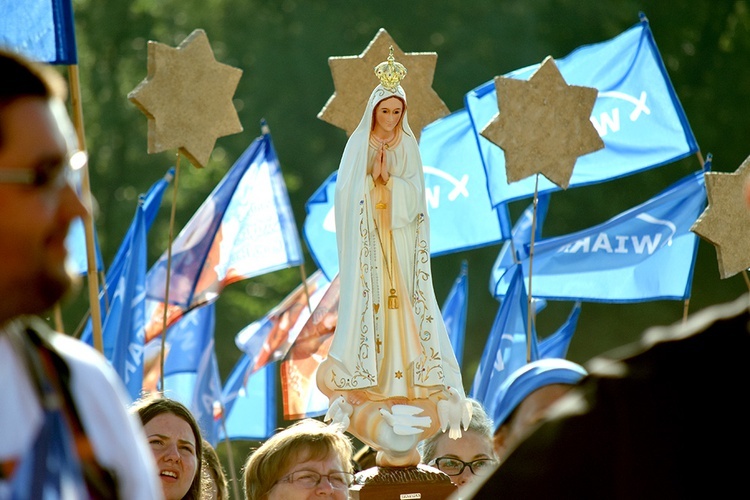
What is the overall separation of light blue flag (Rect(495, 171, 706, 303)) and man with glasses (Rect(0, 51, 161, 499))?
22.8 ft

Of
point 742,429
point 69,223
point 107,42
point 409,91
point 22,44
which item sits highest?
point 107,42

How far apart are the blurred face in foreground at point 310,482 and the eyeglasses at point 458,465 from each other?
887 mm

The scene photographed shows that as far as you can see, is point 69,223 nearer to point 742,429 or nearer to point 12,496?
point 12,496

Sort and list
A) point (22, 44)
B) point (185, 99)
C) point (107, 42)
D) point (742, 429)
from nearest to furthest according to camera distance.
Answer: point (742, 429)
point (22, 44)
point (185, 99)
point (107, 42)

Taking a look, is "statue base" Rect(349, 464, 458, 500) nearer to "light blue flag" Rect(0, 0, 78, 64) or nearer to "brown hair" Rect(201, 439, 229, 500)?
"brown hair" Rect(201, 439, 229, 500)

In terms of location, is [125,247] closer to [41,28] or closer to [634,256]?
[634,256]

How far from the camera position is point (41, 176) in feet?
5.14

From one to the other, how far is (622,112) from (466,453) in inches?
186

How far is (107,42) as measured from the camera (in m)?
20.5

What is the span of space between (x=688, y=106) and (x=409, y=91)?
11.6 meters

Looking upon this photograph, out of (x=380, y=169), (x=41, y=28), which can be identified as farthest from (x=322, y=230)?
(x=380, y=169)

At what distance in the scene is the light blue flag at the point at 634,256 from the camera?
28.1 ft

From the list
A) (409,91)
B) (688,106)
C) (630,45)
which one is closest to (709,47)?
(688,106)

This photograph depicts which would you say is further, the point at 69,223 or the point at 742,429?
the point at 69,223
